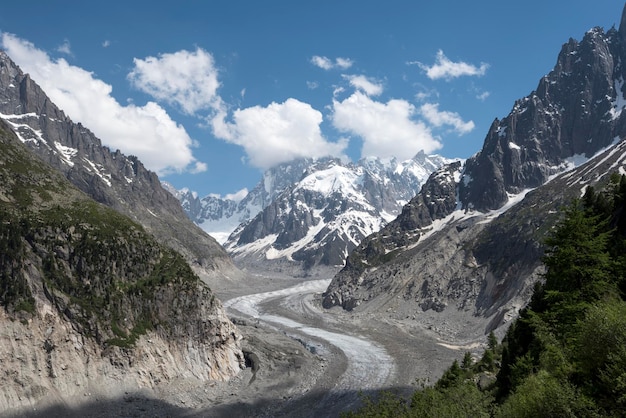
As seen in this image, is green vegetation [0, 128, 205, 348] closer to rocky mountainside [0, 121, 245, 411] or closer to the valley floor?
rocky mountainside [0, 121, 245, 411]

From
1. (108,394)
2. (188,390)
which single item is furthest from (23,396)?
(188,390)

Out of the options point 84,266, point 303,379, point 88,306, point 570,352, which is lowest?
point 303,379

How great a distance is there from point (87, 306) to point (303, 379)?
133 ft

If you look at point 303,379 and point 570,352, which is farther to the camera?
point 303,379

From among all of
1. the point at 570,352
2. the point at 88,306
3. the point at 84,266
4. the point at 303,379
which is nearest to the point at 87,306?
the point at 88,306

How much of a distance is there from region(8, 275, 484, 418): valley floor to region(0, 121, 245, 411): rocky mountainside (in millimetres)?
2949

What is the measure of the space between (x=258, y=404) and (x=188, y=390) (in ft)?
37.9

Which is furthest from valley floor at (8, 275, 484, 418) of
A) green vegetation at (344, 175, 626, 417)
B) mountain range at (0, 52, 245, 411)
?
green vegetation at (344, 175, 626, 417)

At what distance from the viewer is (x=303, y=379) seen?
95.5 meters

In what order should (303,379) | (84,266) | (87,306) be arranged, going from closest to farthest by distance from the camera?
(87,306) → (84,266) → (303,379)

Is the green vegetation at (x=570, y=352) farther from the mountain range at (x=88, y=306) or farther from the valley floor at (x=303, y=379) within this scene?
the mountain range at (x=88, y=306)

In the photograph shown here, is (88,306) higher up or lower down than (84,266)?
lower down

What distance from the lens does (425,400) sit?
33062 millimetres

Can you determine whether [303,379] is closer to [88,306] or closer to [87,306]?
[88,306]
